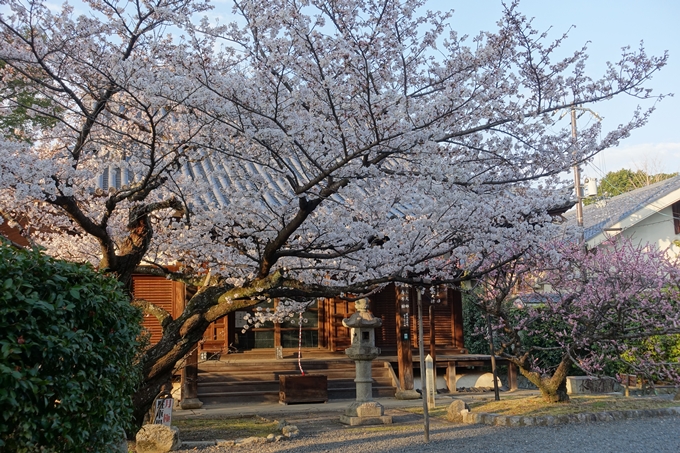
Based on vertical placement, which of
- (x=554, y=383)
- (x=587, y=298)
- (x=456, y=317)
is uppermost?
(x=587, y=298)

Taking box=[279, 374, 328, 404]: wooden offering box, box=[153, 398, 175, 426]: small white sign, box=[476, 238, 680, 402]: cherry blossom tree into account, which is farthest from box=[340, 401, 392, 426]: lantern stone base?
box=[153, 398, 175, 426]: small white sign

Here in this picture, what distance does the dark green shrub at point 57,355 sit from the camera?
3180 mm

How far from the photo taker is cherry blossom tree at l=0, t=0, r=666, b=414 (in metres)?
5.19

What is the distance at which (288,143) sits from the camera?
540 centimetres

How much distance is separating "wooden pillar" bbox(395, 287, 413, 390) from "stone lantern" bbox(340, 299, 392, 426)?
8.93ft

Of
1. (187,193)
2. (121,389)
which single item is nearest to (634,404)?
(187,193)

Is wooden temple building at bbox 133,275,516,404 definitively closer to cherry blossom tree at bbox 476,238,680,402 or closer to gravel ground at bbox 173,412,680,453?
cherry blossom tree at bbox 476,238,680,402

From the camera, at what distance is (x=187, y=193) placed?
7.13 metres

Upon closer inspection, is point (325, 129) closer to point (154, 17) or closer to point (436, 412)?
point (154, 17)

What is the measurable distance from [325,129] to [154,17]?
7.24 feet

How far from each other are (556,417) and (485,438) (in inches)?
64.9

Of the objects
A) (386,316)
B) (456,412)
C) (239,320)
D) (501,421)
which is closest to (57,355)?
(501,421)

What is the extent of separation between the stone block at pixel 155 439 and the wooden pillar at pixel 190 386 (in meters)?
3.74

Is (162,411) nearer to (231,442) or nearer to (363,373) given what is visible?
(231,442)
